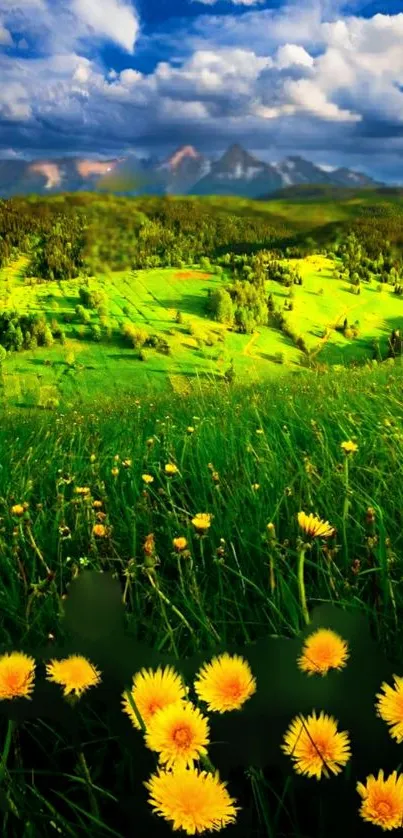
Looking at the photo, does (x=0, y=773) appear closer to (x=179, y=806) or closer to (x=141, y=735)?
(x=141, y=735)

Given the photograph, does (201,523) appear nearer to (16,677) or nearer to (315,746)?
(16,677)

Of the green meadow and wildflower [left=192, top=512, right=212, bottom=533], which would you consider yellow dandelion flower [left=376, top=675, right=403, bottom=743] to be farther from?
wildflower [left=192, top=512, right=212, bottom=533]

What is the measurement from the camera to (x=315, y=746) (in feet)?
3.16

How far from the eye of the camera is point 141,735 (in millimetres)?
1043

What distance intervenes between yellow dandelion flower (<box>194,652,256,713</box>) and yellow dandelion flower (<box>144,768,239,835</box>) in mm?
143

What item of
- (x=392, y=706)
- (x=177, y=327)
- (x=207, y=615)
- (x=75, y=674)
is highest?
(x=392, y=706)

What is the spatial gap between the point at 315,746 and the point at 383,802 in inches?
4.3

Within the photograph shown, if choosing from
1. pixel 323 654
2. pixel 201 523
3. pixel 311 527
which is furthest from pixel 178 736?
pixel 201 523

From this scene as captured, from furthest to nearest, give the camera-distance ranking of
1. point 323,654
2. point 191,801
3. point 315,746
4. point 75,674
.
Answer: point 75,674 < point 323,654 < point 315,746 < point 191,801

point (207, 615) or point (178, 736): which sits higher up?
point (178, 736)

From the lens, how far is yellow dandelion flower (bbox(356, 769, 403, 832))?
89 cm

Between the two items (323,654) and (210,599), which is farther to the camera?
(210,599)

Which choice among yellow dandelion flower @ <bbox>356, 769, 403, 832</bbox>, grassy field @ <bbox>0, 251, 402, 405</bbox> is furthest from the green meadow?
grassy field @ <bbox>0, 251, 402, 405</bbox>

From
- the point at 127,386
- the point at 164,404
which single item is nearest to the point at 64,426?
the point at 164,404
